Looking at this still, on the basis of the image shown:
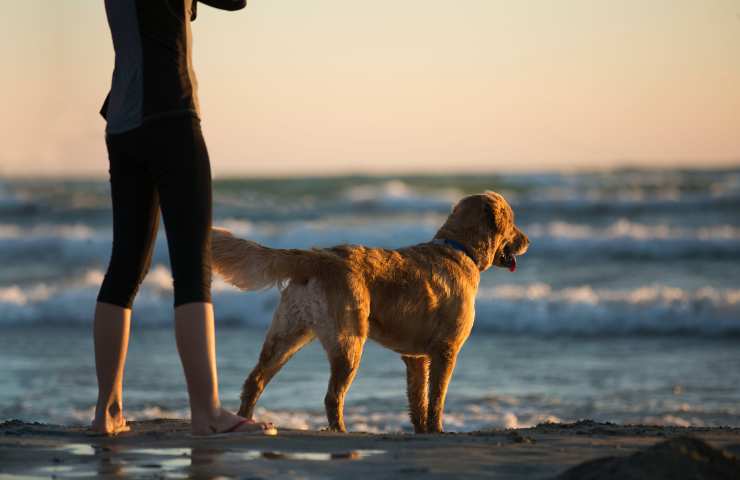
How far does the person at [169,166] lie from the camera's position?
13.6ft

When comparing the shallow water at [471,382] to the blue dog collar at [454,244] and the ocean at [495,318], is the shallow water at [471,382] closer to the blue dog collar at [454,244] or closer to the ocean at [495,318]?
the ocean at [495,318]

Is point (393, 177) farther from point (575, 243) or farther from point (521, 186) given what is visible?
point (575, 243)

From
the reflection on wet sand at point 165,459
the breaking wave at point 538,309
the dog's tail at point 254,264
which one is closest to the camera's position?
the reflection on wet sand at point 165,459

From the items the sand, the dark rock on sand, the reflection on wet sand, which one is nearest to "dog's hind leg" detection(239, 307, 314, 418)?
the sand

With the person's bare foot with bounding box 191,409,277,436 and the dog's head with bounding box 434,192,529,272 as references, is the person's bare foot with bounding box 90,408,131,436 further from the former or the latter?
the dog's head with bounding box 434,192,529,272

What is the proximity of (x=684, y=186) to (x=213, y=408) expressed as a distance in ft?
88.1

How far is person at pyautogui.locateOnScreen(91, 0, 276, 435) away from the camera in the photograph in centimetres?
414

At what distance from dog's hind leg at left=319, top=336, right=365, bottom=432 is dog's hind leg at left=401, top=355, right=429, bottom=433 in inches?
23.7

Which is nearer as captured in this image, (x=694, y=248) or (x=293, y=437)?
(x=293, y=437)

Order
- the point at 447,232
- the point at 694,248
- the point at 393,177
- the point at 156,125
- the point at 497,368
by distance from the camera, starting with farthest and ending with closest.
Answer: the point at 393,177 → the point at 694,248 → the point at 497,368 → the point at 447,232 → the point at 156,125

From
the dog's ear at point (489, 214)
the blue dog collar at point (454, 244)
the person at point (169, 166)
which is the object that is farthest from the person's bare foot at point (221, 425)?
the dog's ear at point (489, 214)

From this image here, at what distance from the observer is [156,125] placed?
13.5 ft

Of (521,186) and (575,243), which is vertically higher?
(521,186)

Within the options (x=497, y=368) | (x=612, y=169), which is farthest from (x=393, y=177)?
(x=497, y=368)
